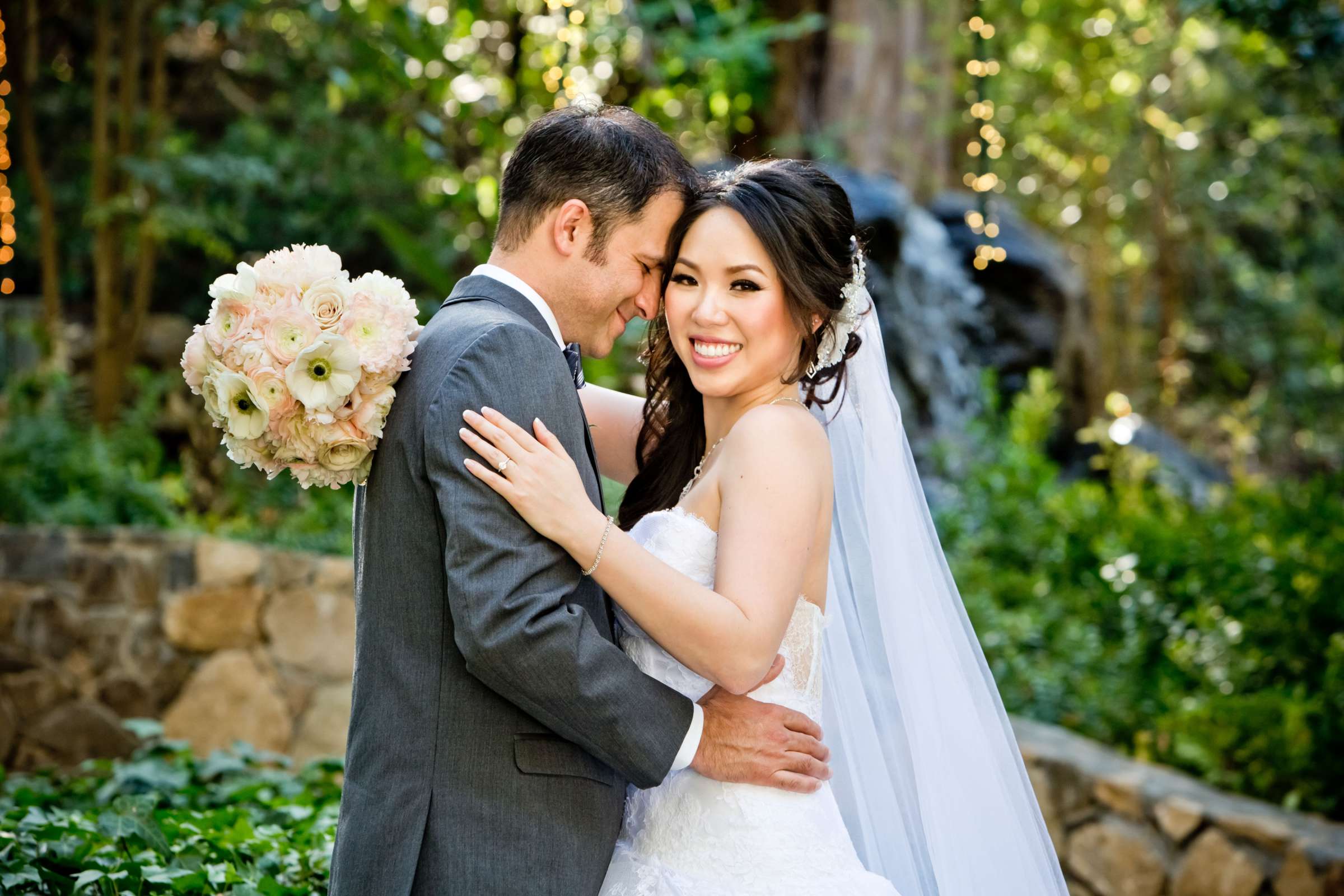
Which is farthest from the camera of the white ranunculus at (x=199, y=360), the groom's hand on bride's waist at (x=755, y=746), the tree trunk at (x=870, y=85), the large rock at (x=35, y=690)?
the tree trunk at (x=870, y=85)

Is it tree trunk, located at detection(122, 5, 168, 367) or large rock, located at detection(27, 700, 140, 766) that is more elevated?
tree trunk, located at detection(122, 5, 168, 367)

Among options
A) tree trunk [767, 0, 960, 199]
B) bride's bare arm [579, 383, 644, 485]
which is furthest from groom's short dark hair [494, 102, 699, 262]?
tree trunk [767, 0, 960, 199]

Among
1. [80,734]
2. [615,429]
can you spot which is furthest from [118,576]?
[615,429]

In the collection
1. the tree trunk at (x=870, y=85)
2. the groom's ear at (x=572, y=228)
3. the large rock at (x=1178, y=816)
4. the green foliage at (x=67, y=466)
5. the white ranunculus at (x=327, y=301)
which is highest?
the tree trunk at (x=870, y=85)

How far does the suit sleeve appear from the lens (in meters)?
2.03

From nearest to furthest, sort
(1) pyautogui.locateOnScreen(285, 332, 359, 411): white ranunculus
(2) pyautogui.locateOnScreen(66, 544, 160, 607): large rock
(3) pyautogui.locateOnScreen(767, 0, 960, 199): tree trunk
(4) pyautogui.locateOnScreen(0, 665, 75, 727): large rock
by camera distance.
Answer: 1. (1) pyautogui.locateOnScreen(285, 332, 359, 411): white ranunculus
2. (4) pyautogui.locateOnScreen(0, 665, 75, 727): large rock
3. (2) pyautogui.locateOnScreen(66, 544, 160, 607): large rock
4. (3) pyautogui.locateOnScreen(767, 0, 960, 199): tree trunk

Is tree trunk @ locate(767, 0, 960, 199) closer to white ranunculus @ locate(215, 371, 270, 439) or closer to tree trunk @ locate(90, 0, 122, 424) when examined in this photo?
tree trunk @ locate(90, 0, 122, 424)

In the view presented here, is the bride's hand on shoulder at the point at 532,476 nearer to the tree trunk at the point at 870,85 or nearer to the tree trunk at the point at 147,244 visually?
the tree trunk at the point at 147,244

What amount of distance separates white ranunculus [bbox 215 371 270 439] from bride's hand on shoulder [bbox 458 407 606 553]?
0.33 metres

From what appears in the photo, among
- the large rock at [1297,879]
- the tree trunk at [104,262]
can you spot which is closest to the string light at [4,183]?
the tree trunk at [104,262]

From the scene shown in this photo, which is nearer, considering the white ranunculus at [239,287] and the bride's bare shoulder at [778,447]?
the white ranunculus at [239,287]

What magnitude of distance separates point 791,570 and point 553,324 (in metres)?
0.67

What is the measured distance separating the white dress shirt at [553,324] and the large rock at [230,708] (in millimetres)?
4707

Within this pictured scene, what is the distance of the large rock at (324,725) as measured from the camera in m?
6.53
